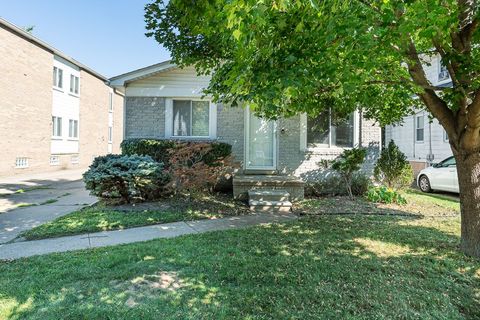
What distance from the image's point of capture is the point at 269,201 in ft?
27.0

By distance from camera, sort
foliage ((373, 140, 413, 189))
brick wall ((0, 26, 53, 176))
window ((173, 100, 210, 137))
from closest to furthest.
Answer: foliage ((373, 140, 413, 189)) → window ((173, 100, 210, 137)) → brick wall ((0, 26, 53, 176))

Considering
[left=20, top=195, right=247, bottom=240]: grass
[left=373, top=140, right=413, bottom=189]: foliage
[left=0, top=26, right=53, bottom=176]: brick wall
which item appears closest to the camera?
[left=20, top=195, right=247, bottom=240]: grass

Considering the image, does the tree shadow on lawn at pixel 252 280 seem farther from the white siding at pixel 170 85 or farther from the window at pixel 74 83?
the window at pixel 74 83

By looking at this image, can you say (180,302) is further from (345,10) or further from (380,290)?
(345,10)

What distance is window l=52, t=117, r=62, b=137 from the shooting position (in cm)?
1972

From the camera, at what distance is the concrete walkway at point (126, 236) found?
486cm

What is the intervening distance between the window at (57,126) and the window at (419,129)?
865 inches

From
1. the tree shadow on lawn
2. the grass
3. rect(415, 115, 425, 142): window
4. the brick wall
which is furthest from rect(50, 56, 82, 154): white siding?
rect(415, 115, 425, 142): window

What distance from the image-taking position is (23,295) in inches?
129

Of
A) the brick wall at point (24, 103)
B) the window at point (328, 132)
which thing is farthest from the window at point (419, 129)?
the brick wall at point (24, 103)

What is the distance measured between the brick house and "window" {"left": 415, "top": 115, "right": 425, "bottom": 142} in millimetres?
15797

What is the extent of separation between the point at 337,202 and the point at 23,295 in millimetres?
7503

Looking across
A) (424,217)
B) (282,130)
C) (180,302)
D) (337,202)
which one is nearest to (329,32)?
(180,302)

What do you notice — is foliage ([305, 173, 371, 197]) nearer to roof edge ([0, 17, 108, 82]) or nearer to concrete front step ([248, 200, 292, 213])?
concrete front step ([248, 200, 292, 213])
